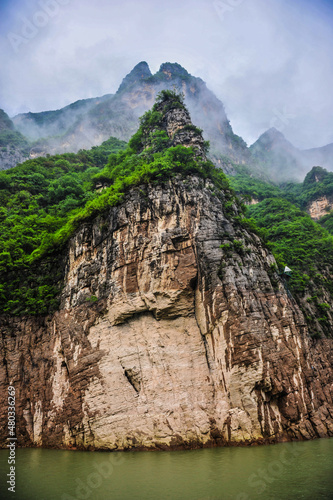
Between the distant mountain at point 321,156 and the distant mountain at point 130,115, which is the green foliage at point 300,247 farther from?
the distant mountain at point 321,156

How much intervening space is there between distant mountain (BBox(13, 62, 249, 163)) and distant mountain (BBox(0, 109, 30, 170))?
9.33 metres

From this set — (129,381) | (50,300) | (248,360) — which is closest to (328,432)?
(248,360)

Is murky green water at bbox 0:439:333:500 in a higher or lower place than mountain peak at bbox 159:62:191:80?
lower

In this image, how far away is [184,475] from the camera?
10008 mm

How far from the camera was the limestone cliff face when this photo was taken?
47.8ft

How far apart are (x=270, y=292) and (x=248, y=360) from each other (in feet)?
14.9

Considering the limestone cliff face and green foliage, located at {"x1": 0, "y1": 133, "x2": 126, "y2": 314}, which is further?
green foliage, located at {"x1": 0, "y1": 133, "x2": 126, "y2": 314}

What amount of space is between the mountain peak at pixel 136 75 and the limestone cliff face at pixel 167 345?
87722 mm

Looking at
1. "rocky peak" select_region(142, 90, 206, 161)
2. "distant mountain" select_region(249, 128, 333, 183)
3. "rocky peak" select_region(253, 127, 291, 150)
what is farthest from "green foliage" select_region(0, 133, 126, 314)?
"rocky peak" select_region(253, 127, 291, 150)

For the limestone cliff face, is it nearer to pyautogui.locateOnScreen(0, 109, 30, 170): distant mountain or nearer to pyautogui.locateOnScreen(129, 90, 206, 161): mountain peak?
pyautogui.locateOnScreen(129, 90, 206, 161): mountain peak

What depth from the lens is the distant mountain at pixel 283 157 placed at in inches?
3631

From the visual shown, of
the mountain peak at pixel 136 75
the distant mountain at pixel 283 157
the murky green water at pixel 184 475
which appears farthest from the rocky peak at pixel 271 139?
the murky green water at pixel 184 475

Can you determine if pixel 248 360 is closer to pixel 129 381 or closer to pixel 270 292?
pixel 270 292

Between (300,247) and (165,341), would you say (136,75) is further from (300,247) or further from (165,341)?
(165,341)
